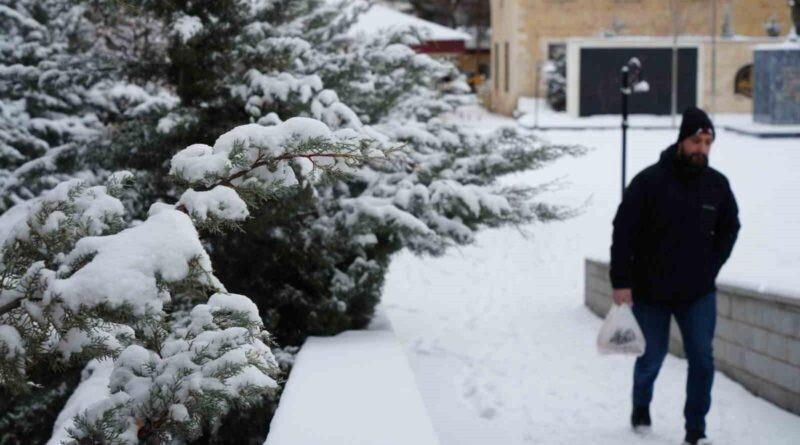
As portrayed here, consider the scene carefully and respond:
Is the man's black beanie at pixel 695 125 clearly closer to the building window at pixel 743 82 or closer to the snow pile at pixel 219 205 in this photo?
the snow pile at pixel 219 205

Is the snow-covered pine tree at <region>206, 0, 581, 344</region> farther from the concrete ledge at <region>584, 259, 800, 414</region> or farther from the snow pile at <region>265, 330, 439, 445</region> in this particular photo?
the concrete ledge at <region>584, 259, 800, 414</region>

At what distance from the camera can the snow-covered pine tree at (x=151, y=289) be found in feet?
8.86

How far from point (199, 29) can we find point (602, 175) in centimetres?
1498

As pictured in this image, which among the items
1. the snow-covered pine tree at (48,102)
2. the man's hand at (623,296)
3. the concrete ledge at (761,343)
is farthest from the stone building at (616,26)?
the man's hand at (623,296)

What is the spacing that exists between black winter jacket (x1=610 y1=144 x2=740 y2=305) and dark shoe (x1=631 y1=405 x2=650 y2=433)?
632 millimetres

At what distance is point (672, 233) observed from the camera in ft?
20.6

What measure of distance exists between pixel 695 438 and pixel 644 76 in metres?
29.7

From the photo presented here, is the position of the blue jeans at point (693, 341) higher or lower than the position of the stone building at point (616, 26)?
lower

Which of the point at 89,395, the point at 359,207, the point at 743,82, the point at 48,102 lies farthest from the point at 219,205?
the point at 743,82

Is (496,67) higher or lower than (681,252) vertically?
lower

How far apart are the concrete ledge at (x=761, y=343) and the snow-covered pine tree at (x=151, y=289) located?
4302 millimetres

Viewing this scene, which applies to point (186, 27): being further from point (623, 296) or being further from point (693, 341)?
point (693, 341)

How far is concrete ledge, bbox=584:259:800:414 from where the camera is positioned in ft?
22.5

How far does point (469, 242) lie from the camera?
811cm
